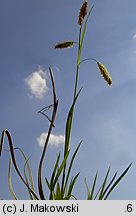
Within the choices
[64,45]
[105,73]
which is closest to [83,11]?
[64,45]

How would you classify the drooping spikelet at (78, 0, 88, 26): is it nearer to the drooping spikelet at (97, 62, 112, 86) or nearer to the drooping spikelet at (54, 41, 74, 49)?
the drooping spikelet at (54, 41, 74, 49)

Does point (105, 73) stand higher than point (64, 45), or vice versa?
point (64, 45)

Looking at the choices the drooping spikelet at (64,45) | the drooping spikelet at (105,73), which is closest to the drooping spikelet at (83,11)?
the drooping spikelet at (64,45)

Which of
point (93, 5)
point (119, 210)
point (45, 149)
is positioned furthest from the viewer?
point (93, 5)

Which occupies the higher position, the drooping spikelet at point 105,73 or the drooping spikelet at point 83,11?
the drooping spikelet at point 83,11

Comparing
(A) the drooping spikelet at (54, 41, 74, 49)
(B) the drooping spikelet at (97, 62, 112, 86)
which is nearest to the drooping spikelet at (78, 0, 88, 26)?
(A) the drooping spikelet at (54, 41, 74, 49)

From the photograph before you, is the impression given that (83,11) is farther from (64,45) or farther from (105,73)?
(105,73)

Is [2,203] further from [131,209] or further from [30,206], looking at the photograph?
[131,209]

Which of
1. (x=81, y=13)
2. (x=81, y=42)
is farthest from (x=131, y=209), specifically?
(x=81, y=13)

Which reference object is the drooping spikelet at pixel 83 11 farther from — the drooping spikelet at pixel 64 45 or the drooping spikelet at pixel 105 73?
the drooping spikelet at pixel 105 73

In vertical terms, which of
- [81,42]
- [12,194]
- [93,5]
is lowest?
[12,194]

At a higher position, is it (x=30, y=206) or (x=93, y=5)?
(x=93, y=5)
